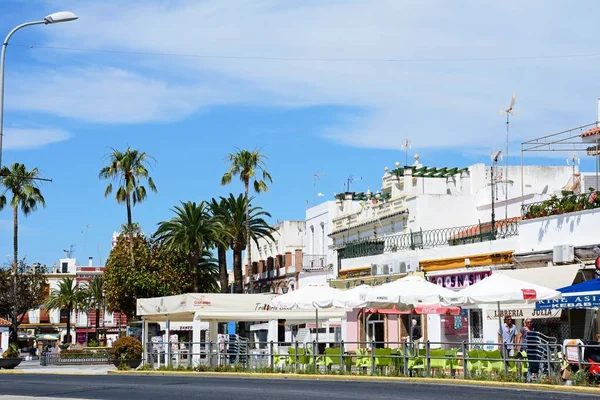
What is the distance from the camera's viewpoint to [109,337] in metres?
111

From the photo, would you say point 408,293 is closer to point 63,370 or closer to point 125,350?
point 125,350

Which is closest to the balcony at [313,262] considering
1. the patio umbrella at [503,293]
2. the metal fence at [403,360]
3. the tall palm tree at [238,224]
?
the tall palm tree at [238,224]

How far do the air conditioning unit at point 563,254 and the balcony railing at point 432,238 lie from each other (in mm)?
3826

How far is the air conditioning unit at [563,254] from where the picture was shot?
28641 millimetres

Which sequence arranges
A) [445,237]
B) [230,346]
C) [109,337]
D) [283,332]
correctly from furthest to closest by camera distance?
[109,337] < [283,332] < [445,237] < [230,346]

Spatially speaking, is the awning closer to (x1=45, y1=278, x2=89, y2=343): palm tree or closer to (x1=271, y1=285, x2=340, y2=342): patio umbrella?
(x1=271, y1=285, x2=340, y2=342): patio umbrella

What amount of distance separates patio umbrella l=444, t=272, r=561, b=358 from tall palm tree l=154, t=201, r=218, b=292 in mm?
39454

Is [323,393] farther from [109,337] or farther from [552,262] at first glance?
[109,337]

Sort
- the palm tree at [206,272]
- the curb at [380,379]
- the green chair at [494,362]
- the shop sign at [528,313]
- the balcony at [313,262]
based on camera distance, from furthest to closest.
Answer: the palm tree at [206,272], the balcony at [313,262], the shop sign at [528,313], the green chair at [494,362], the curb at [380,379]

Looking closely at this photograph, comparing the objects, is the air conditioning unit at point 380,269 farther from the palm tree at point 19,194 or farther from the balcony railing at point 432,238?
the palm tree at point 19,194

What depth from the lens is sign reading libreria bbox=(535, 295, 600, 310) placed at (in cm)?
2328

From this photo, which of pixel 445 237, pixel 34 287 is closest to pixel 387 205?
pixel 445 237

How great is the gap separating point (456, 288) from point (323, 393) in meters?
16.0

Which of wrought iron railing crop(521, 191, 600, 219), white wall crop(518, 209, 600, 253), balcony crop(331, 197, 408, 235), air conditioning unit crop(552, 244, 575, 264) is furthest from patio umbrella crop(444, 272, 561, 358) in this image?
balcony crop(331, 197, 408, 235)
